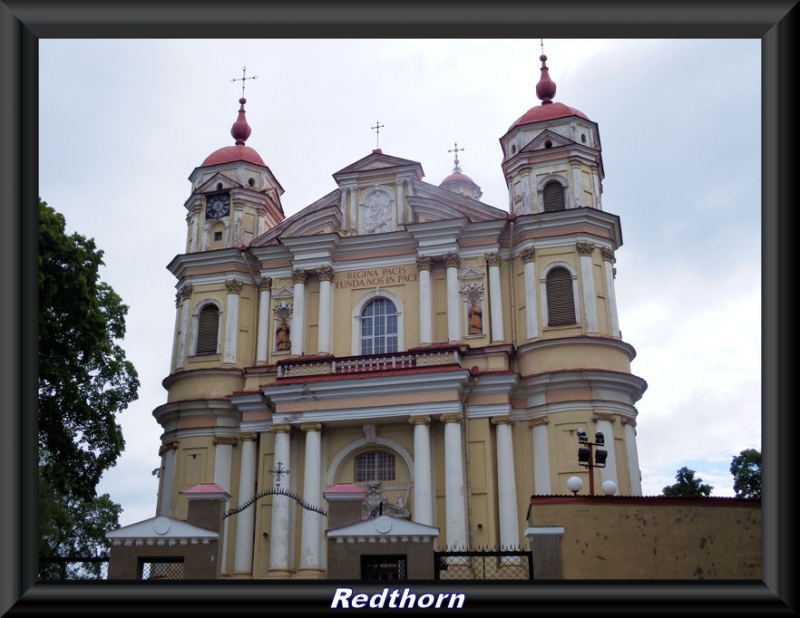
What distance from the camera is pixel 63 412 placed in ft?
70.3

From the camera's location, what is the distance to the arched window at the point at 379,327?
27438 millimetres

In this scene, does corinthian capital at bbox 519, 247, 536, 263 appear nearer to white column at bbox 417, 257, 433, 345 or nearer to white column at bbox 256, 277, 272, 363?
white column at bbox 417, 257, 433, 345

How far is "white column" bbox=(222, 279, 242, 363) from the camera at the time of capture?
1131 inches

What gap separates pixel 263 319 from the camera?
94.5 feet

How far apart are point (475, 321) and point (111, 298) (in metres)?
11.2

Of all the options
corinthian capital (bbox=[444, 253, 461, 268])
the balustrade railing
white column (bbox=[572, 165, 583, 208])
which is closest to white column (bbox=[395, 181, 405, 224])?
corinthian capital (bbox=[444, 253, 461, 268])

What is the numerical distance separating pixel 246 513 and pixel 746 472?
27488 millimetres

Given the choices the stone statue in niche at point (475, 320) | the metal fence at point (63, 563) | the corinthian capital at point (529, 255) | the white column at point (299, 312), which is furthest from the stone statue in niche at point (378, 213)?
the metal fence at point (63, 563)

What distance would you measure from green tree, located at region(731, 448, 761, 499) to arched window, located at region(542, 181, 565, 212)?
67.6 feet

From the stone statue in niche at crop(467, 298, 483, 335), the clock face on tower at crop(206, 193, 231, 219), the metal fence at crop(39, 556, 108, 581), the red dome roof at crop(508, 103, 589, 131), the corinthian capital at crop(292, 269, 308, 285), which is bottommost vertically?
the metal fence at crop(39, 556, 108, 581)
